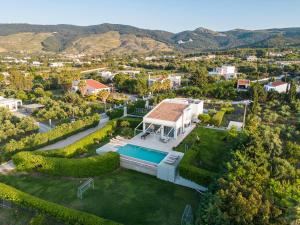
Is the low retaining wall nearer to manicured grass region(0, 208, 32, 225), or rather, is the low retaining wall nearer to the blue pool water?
the blue pool water

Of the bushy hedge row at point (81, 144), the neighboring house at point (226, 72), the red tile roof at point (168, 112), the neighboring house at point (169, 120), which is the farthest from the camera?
the neighboring house at point (226, 72)

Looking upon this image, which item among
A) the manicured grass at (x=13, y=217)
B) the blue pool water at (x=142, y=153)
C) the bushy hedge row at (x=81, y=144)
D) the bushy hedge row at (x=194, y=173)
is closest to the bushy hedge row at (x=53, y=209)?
the manicured grass at (x=13, y=217)

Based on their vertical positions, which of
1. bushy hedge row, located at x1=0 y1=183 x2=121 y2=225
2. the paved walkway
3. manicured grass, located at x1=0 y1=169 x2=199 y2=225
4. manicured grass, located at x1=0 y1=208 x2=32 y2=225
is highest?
bushy hedge row, located at x1=0 y1=183 x2=121 y2=225

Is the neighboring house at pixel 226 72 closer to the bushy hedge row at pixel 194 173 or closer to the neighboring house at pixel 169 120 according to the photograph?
the neighboring house at pixel 169 120

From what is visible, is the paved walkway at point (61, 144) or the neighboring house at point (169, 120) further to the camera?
the neighboring house at point (169, 120)

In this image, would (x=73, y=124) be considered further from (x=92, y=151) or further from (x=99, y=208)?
(x=99, y=208)

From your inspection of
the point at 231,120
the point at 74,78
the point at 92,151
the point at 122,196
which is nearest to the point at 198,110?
the point at 231,120

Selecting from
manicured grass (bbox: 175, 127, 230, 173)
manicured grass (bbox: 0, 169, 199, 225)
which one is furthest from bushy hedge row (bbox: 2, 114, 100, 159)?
manicured grass (bbox: 175, 127, 230, 173)
